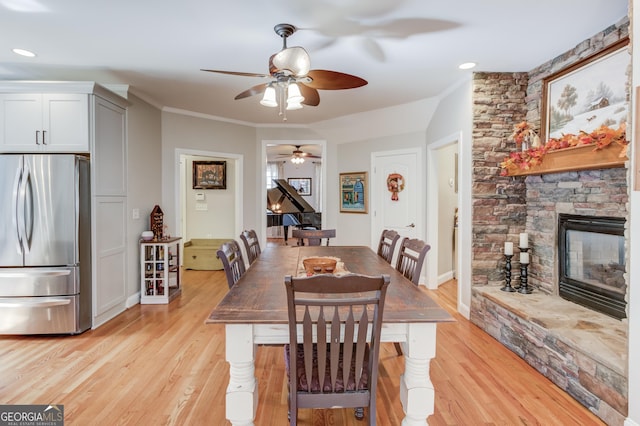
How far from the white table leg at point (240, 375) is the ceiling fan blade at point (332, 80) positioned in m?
1.68

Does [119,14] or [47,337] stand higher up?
[119,14]

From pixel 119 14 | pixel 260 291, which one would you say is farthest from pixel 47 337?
pixel 119 14

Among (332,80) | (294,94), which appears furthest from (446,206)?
(294,94)

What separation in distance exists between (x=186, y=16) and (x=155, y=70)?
1.24 m

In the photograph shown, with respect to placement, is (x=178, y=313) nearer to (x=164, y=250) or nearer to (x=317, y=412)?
(x=164, y=250)

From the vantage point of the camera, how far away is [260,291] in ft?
6.23

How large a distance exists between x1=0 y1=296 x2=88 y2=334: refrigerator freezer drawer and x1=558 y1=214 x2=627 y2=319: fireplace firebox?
4499 millimetres

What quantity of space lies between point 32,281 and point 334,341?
315 centimetres

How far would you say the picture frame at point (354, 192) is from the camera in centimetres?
551

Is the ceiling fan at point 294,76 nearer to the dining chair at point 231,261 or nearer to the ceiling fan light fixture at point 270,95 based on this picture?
the ceiling fan light fixture at point 270,95

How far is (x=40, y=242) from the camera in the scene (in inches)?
122

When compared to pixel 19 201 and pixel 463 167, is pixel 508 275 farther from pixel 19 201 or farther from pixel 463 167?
pixel 19 201

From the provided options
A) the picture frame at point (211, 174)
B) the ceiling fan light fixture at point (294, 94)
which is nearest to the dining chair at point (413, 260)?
Answer: the ceiling fan light fixture at point (294, 94)
